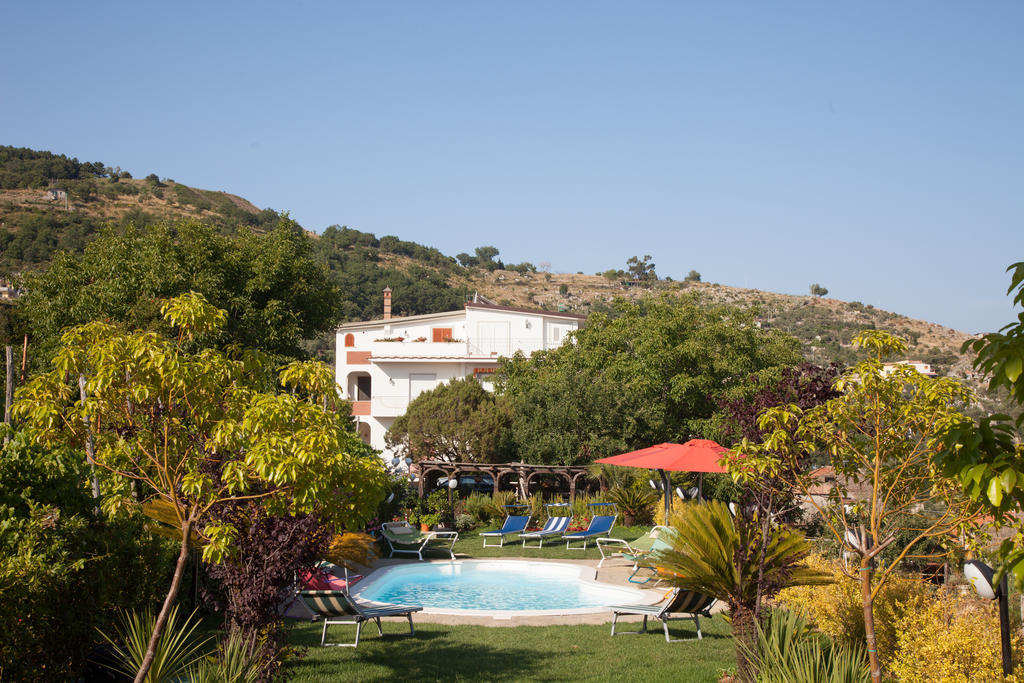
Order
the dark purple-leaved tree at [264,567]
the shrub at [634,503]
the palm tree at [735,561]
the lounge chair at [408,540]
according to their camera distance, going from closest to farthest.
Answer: the dark purple-leaved tree at [264,567]
the palm tree at [735,561]
the lounge chair at [408,540]
the shrub at [634,503]

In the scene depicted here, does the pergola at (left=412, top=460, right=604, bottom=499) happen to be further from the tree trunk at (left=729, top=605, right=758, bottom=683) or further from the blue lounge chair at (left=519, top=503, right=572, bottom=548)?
the tree trunk at (left=729, top=605, right=758, bottom=683)

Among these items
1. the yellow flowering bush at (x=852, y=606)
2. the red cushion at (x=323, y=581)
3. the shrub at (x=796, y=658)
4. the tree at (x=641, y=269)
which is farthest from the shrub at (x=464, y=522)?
the tree at (x=641, y=269)

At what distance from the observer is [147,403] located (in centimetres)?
644

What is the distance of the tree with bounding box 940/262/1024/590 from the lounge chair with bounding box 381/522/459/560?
14161mm

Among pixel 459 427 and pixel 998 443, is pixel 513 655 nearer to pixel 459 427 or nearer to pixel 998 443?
pixel 998 443

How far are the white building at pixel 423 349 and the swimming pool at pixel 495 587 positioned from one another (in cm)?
2431

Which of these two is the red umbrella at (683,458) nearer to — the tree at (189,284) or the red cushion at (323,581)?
the red cushion at (323,581)

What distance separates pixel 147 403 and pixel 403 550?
39.5 ft

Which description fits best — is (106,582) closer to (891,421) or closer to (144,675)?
(144,675)

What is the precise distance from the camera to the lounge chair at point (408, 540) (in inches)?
693

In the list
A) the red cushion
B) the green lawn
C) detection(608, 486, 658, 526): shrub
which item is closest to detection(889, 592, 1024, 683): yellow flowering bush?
the green lawn

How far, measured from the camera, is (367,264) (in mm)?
78375

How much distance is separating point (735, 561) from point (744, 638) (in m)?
0.78

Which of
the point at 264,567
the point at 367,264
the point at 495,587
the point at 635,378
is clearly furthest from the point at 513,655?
the point at 367,264
